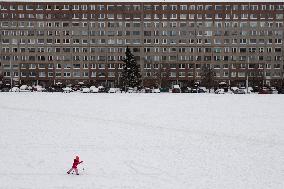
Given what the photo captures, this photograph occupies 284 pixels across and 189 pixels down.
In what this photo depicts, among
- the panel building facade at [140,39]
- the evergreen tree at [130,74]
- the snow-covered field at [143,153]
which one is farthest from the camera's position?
the panel building facade at [140,39]

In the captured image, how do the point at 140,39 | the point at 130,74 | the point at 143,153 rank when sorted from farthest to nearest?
the point at 140,39 < the point at 130,74 < the point at 143,153

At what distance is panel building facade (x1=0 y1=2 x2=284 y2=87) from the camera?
10169 centimetres

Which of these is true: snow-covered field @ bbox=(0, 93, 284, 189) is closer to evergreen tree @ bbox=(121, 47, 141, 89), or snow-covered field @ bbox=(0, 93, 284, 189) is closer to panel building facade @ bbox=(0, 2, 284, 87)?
evergreen tree @ bbox=(121, 47, 141, 89)

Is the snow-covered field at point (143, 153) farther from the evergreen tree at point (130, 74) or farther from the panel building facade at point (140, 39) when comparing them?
the panel building facade at point (140, 39)

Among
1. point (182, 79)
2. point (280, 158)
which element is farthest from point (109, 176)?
point (182, 79)

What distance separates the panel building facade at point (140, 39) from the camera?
101688mm

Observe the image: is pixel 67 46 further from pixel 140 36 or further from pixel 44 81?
pixel 140 36

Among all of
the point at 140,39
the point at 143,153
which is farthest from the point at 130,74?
the point at 143,153

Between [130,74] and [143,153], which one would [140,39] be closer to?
[130,74]

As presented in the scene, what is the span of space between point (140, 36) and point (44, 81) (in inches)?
1077

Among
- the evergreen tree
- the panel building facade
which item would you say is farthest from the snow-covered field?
the panel building facade

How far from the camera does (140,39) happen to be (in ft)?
337

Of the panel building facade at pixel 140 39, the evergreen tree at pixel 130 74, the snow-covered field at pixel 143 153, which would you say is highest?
the panel building facade at pixel 140 39

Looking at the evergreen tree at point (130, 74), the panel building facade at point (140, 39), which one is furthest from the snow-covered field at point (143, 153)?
the panel building facade at point (140, 39)
